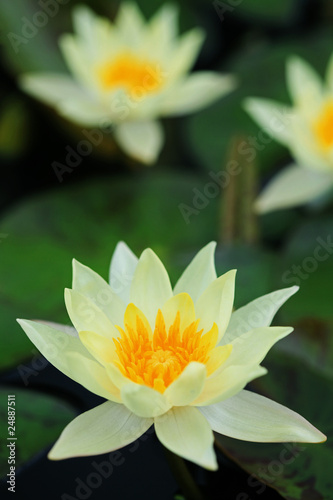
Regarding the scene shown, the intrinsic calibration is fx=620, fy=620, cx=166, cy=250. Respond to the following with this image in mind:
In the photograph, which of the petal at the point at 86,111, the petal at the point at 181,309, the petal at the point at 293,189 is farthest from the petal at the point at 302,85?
the petal at the point at 181,309

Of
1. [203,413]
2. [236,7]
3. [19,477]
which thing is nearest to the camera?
[203,413]

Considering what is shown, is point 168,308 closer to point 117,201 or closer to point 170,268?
point 170,268

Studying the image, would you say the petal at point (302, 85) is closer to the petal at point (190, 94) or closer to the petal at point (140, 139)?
the petal at point (190, 94)

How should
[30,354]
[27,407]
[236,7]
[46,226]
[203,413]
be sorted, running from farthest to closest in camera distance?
1. [236,7]
2. [46,226]
3. [30,354]
4. [27,407]
5. [203,413]

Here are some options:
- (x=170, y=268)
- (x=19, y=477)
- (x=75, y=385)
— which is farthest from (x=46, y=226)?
(x=19, y=477)

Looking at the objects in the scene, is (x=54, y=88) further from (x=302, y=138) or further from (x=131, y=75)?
(x=302, y=138)
